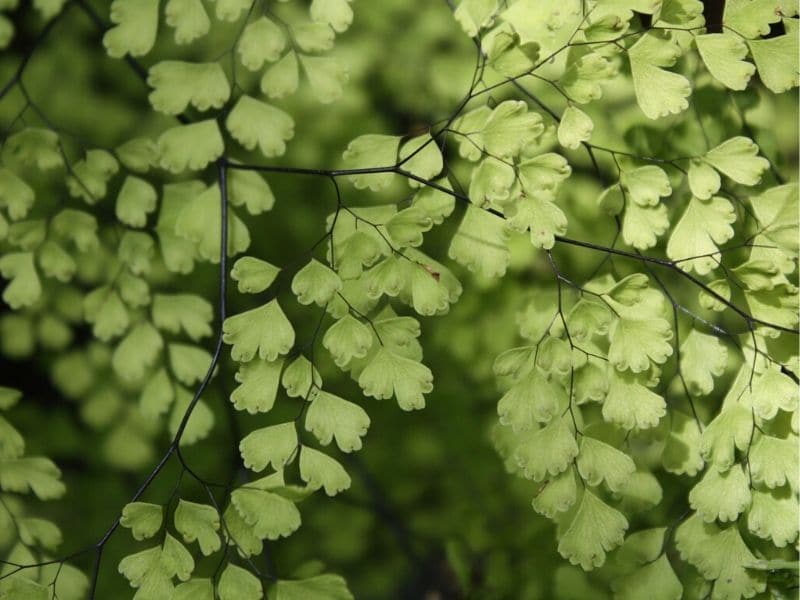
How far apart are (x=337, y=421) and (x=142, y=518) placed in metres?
0.22

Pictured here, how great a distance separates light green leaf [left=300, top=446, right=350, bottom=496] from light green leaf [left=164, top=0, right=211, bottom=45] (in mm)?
473

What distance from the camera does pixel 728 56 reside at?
2.96ft

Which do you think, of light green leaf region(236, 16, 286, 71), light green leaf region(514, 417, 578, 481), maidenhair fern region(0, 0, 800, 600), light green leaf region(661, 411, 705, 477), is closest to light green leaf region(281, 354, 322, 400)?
maidenhair fern region(0, 0, 800, 600)

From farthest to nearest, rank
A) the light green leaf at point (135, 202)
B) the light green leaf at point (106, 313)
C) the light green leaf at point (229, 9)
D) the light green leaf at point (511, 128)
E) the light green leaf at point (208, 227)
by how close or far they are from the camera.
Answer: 1. the light green leaf at point (106, 313)
2. the light green leaf at point (135, 202)
3. the light green leaf at point (208, 227)
4. the light green leaf at point (229, 9)
5. the light green leaf at point (511, 128)

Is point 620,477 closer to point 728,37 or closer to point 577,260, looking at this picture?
point 728,37

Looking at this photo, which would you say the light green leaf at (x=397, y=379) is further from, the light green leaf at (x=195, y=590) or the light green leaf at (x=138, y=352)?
the light green leaf at (x=138, y=352)

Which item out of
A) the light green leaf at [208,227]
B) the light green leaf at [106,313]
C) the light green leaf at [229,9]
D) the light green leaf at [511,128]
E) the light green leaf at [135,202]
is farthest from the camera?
the light green leaf at [106,313]

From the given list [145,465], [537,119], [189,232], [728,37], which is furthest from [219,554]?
[728,37]

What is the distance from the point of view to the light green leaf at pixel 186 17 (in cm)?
96

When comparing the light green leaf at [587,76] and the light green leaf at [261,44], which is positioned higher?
the light green leaf at [261,44]

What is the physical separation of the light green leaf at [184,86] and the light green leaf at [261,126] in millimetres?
25

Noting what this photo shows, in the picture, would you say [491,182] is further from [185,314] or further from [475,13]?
[185,314]

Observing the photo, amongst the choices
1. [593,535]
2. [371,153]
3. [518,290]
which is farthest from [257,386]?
[518,290]

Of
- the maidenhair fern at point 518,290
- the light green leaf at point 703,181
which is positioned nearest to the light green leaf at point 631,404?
the maidenhair fern at point 518,290
